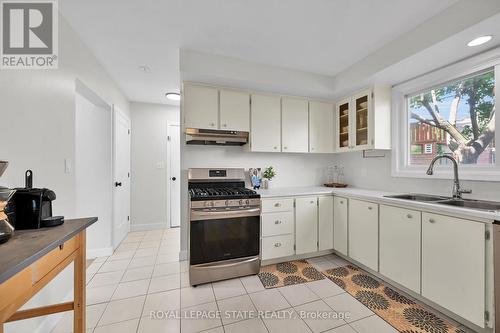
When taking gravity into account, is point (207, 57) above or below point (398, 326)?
above

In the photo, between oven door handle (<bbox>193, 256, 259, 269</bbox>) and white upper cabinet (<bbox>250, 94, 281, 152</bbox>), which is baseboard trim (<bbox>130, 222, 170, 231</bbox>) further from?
white upper cabinet (<bbox>250, 94, 281, 152</bbox>)

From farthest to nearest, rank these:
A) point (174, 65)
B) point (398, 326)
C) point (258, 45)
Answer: point (174, 65) → point (258, 45) → point (398, 326)

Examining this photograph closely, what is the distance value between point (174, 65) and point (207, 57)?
563 mm

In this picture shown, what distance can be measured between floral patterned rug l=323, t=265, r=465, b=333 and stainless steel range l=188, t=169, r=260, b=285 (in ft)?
3.07

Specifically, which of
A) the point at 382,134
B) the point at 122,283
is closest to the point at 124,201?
the point at 122,283

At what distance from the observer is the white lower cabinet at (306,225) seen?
2.63 meters

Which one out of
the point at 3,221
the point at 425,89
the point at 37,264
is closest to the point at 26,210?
the point at 3,221

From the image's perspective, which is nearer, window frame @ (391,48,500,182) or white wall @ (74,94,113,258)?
window frame @ (391,48,500,182)

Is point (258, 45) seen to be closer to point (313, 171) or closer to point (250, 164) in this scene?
point (250, 164)

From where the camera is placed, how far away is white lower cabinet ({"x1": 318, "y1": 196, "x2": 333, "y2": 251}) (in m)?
2.74

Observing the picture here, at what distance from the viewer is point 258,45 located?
7.58 feet

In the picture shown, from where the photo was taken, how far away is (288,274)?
2371mm

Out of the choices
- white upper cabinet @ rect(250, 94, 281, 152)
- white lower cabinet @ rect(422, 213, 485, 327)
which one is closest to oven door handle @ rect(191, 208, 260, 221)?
white upper cabinet @ rect(250, 94, 281, 152)

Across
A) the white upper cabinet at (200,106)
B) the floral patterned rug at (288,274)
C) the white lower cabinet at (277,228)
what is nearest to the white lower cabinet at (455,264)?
the floral patterned rug at (288,274)
